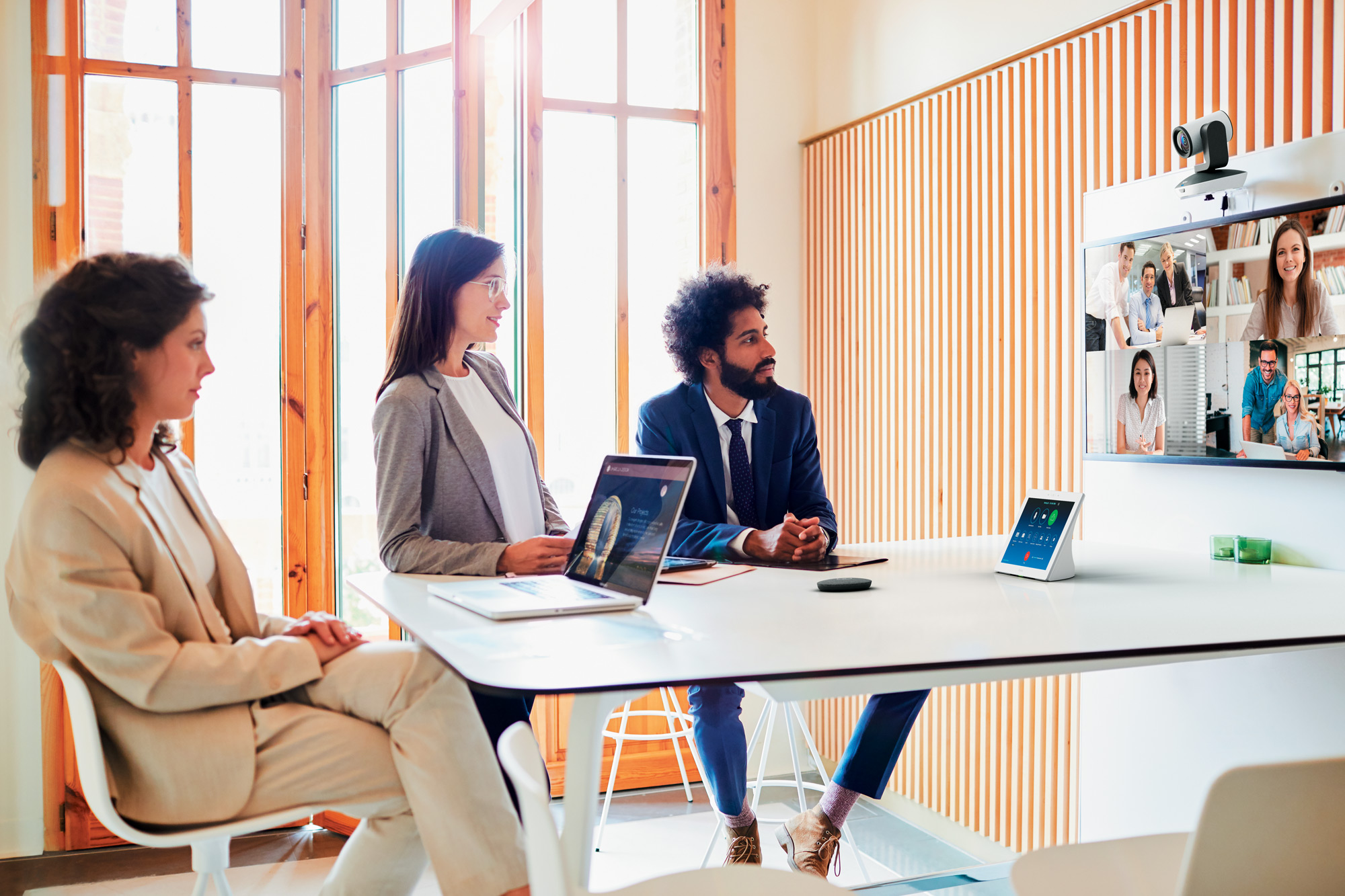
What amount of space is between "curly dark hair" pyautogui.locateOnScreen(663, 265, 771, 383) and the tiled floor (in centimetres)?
157

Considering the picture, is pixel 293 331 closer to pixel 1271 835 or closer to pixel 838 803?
pixel 838 803

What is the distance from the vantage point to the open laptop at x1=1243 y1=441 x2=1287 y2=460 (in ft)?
7.93

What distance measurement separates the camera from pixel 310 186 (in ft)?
12.4

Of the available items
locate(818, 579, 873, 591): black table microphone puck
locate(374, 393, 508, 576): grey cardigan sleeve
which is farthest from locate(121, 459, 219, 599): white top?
locate(818, 579, 873, 591): black table microphone puck

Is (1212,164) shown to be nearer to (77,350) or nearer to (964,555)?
(964,555)

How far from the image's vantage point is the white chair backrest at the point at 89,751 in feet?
5.33

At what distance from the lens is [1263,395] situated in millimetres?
2453

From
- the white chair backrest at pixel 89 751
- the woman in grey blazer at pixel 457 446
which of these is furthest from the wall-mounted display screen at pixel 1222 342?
the white chair backrest at pixel 89 751

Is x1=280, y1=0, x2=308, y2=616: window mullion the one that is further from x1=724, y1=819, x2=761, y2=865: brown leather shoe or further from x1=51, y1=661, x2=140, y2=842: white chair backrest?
x1=51, y1=661, x2=140, y2=842: white chair backrest

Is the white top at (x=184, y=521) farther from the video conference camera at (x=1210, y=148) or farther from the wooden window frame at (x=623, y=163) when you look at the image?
the video conference camera at (x=1210, y=148)

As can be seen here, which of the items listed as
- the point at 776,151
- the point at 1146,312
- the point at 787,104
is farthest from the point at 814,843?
the point at 787,104

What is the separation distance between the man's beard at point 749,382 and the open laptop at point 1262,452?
3.97ft

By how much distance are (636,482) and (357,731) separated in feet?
2.18

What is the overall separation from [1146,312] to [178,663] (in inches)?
96.4
